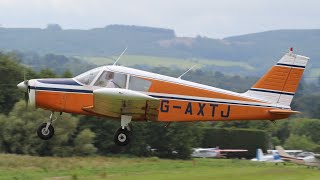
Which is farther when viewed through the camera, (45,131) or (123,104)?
(45,131)

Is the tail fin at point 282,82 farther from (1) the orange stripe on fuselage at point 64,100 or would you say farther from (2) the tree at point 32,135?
(2) the tree at point 32,135

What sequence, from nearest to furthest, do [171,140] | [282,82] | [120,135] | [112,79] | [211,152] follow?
[112,79] < [120,135] < [282,82] < [171,140] < [211,152]

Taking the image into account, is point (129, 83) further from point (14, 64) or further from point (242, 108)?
point (14, 64)

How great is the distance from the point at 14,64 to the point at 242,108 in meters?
41.6

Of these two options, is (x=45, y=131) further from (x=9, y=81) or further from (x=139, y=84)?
(x=9, y=81)

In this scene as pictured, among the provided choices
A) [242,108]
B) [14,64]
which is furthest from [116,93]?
[14,64]

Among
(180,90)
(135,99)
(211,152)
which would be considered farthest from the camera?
(211,152)

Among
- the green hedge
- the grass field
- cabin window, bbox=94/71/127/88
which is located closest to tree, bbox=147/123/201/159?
the grass field

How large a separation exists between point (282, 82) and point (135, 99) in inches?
196

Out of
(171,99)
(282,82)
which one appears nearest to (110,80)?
(171,99)

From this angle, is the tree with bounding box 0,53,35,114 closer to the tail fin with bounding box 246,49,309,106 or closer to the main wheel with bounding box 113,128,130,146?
the main wheel with bounding box 113,128,130,146

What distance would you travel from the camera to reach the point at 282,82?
20562 mm

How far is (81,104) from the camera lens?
19062 millimetres

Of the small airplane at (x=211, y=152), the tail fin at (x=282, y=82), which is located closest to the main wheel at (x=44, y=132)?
the tail fin at (x=282, y=82)
